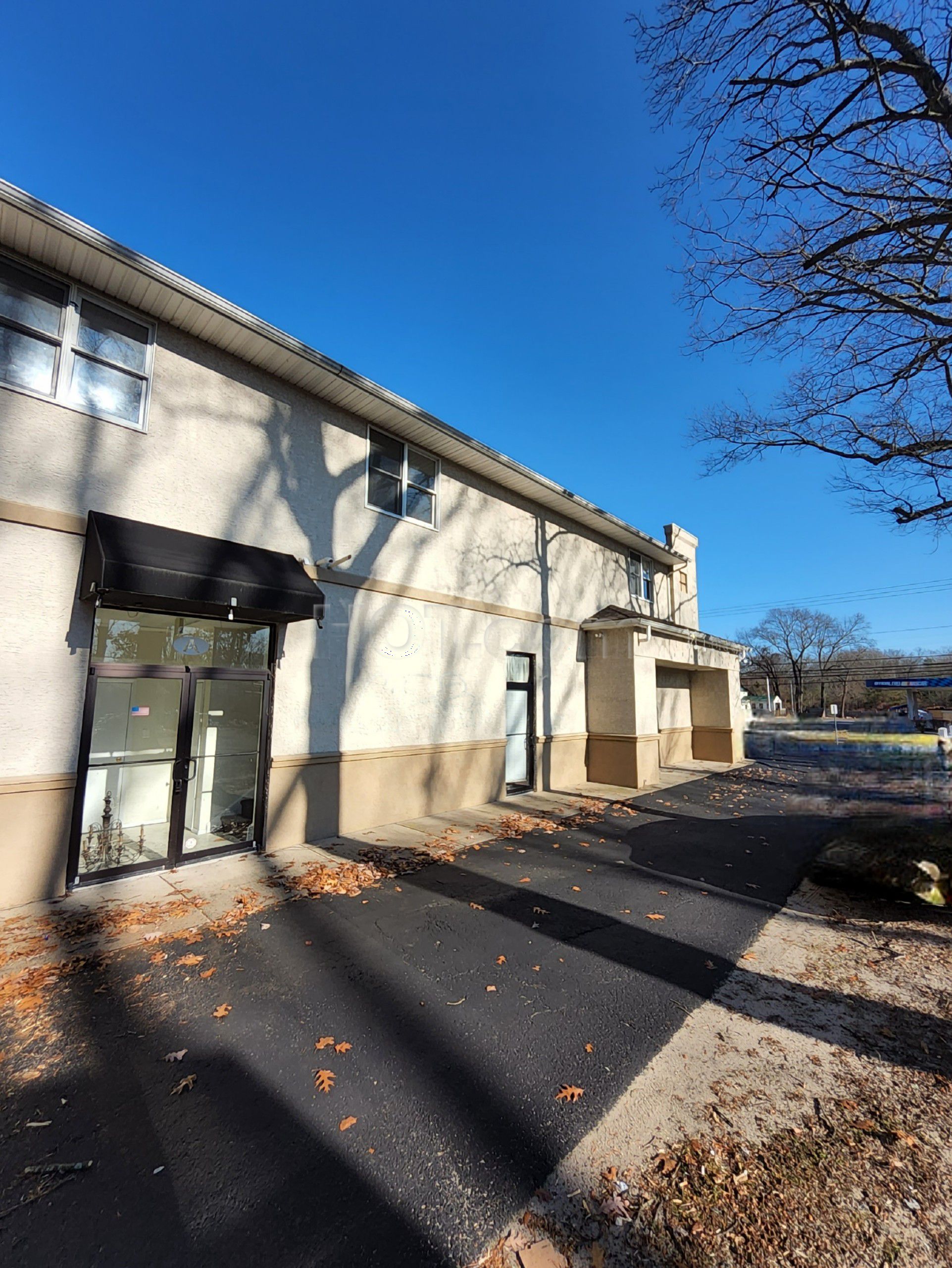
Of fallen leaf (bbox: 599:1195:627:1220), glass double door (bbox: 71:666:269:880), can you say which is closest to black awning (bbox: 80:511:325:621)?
glass double door (bbox: 71:666:269:880)

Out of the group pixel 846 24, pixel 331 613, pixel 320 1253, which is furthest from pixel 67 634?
pixel 846 24

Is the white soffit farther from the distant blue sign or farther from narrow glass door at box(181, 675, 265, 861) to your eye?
the distant blue sign

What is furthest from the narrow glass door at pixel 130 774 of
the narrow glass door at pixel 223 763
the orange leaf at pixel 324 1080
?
the orange leaf at pixel 324 1080

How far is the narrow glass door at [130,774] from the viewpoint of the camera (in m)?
6.29

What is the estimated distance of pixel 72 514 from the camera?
6082 mm

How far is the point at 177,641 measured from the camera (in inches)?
276

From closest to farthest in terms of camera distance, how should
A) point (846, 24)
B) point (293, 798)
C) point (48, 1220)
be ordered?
point (48, 1220) → point (846, 24) → point (293, 798)

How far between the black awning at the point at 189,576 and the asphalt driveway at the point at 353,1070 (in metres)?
3.55

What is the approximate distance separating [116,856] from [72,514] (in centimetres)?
410

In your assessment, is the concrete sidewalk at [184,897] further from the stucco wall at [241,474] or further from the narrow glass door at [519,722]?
the stucco wall at [241,474]

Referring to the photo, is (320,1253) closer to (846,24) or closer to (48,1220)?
(48,1220)

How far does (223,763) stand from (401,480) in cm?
573

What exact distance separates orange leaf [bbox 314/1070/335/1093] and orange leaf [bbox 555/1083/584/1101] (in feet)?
4.23

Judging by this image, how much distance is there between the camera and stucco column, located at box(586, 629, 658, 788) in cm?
1294
